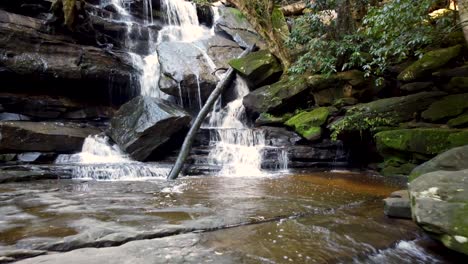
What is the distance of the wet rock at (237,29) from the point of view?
559 inches

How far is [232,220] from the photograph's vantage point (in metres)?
3.69

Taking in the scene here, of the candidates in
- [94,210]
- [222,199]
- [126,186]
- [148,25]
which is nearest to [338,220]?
[222,199]

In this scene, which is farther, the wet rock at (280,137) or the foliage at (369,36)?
the wet rock at (280,137)

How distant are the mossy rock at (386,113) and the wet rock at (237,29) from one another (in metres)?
6.71

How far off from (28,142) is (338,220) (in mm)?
7850

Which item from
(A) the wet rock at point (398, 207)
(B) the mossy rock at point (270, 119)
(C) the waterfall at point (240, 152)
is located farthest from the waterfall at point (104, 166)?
(A) the wet rock at point (398, 207)

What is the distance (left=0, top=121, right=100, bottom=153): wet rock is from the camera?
26.3 feet

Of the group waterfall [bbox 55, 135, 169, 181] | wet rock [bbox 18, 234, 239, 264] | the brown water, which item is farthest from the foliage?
wet rock [bbox 18, 234, 239, 264]

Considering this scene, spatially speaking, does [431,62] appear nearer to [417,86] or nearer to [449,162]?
[417,86]

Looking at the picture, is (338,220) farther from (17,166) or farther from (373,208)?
(17,166)

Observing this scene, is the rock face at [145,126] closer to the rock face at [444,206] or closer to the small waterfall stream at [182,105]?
the small waterfall stream at [182,105]

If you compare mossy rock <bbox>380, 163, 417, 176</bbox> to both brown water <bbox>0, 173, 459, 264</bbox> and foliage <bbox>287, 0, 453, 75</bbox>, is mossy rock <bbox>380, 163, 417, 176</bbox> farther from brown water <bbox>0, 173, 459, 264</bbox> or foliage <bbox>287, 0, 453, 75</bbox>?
foliage <bbox>287, 0, 453, 75</bbox>

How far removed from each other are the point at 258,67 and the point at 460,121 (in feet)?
20.0

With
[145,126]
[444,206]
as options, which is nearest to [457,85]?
[444,206]
